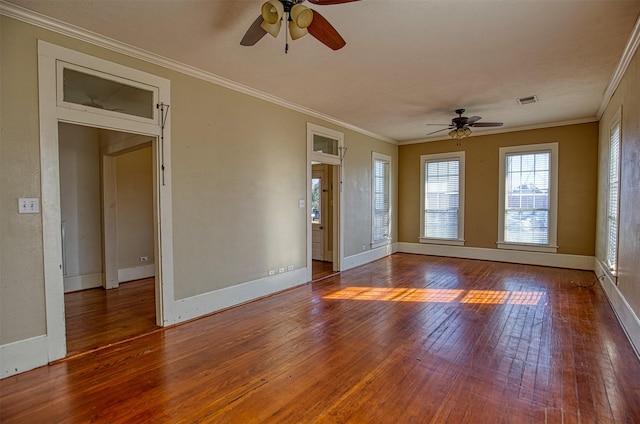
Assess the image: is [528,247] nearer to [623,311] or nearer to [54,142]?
[623,311]

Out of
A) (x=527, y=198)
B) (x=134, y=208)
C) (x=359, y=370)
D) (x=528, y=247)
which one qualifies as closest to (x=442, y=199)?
(x=527, y=198)

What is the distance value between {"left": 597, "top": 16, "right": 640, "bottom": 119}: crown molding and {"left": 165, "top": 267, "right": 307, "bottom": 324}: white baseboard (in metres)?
4.62

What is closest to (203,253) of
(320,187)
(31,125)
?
(31,125)

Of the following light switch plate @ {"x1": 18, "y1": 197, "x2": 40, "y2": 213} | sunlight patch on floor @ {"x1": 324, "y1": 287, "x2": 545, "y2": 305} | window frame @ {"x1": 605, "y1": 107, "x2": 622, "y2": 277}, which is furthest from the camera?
sunlight patch on floor @ {"x1": 324, "y1": 287, "x2": 545, "y2": 305}

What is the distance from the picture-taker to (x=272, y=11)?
6.75 ft

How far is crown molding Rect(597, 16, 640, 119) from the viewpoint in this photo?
9.39 ft

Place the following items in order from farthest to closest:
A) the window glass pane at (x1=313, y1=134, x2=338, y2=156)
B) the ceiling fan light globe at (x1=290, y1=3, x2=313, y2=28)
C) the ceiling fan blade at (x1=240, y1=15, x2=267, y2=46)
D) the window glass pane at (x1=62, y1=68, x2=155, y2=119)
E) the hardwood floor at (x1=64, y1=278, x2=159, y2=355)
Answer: the window glass pane at (x1=313, y1=134, x2=338, y2=156), the hardwood floor at (x1=64, y1=278, x2=159, y2=355), the window glass pane at (x1=62, y1=68, x2=155, y2=119), the ceiling fan blade at (x1=240, y1=15, x2=267, y2=46), the ceiling fan light globe at (x1=290, y1=3, x2=313, y2=28)

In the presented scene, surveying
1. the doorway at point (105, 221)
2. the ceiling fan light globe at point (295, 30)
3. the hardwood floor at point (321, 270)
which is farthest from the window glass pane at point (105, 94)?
the hardwood floor at point (321, 270)

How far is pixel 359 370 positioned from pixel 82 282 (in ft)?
14.9

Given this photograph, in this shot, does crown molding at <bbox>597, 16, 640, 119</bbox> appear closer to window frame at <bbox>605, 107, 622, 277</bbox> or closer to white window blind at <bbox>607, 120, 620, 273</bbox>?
window frame at <bbox>605, 107, 622, 277</bbox>

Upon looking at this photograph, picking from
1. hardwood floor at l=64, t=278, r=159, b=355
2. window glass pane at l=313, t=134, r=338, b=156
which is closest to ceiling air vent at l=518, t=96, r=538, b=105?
window glass pane at l=313, t=134, r=338, b=156

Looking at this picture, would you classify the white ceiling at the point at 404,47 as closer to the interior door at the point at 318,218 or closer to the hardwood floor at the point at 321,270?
the interior door at the point at 318,218

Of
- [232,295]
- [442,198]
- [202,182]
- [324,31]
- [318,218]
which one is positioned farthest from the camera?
[442,198]

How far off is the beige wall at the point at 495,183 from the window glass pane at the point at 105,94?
628cm
